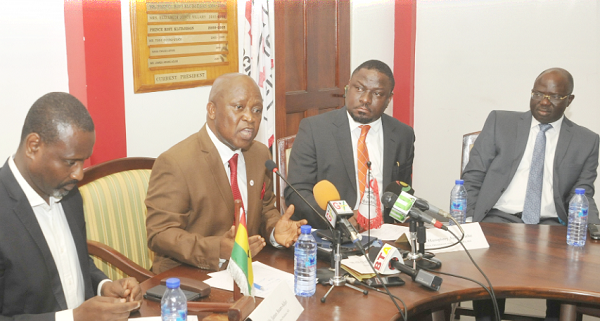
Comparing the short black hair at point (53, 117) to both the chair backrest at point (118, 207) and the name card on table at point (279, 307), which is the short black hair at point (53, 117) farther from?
the chair backrest at point (118, 207)

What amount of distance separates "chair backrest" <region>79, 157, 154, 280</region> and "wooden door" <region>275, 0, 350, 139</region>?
2131mm

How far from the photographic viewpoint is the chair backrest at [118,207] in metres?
2.72

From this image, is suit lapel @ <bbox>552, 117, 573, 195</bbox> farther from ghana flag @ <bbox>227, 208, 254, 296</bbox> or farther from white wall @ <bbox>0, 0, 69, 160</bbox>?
white wall @ <bbox>0, 0, 69, 160</bbox>

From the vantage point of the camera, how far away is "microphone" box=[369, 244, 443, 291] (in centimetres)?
208

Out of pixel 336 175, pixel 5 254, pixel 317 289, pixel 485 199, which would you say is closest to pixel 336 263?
pixel 317 289

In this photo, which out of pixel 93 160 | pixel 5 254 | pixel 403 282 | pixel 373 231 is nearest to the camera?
pixel 5 254

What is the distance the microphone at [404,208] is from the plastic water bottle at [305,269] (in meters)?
0.37

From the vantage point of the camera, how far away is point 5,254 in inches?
67.7

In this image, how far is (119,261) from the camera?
2.47 metres

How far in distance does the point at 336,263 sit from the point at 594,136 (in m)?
2.26

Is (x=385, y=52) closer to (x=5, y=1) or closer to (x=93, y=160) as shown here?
(x=93, y=160)

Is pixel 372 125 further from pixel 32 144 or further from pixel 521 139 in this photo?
pixel 32 144

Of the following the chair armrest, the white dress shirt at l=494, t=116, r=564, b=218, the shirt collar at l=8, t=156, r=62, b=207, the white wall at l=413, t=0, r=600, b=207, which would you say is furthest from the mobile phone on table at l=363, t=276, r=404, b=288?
the white wall at l=413, t=0, r=600, b=207

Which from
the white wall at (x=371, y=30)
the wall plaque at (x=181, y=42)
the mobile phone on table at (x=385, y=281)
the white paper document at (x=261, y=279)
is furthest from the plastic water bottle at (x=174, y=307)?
the white wall at (x=371, y=30)
